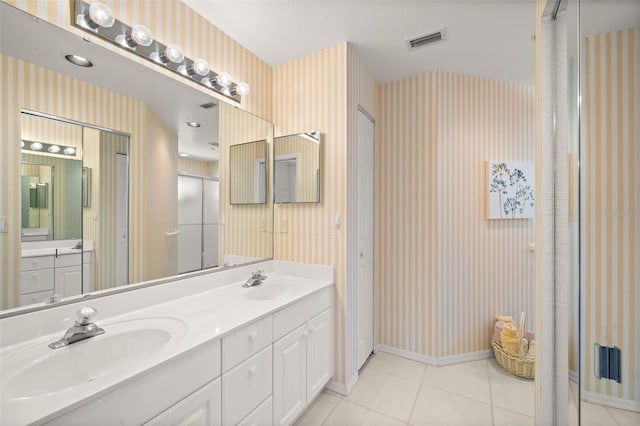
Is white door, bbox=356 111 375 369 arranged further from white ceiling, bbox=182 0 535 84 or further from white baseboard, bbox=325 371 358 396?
white ceiling, bbox=182 0 535 84

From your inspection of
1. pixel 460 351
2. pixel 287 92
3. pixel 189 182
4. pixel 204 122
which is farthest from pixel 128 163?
pixel 460 351

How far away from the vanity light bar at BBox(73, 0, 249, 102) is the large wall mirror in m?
0.07

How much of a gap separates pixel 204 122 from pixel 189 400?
Answer: 154cm

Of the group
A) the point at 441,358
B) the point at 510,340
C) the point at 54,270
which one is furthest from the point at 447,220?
the point at 54,270

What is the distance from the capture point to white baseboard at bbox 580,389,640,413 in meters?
0.57

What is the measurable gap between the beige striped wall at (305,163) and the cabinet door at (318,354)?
0.90 m

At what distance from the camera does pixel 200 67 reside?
5.49ft

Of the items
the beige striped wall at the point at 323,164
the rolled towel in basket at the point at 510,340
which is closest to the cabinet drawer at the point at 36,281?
the beige striped wall at the point at 323,164

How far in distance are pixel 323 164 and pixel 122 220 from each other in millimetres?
1326

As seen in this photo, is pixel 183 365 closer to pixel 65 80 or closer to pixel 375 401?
pixel 65 80

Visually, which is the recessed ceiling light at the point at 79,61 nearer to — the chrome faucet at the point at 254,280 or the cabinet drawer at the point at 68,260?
the cabinet drawer at the point at 68,260

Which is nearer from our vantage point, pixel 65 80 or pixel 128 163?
pixel 65 80

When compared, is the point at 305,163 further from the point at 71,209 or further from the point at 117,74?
the point at 71,209

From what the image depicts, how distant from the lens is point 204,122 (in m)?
1.78
